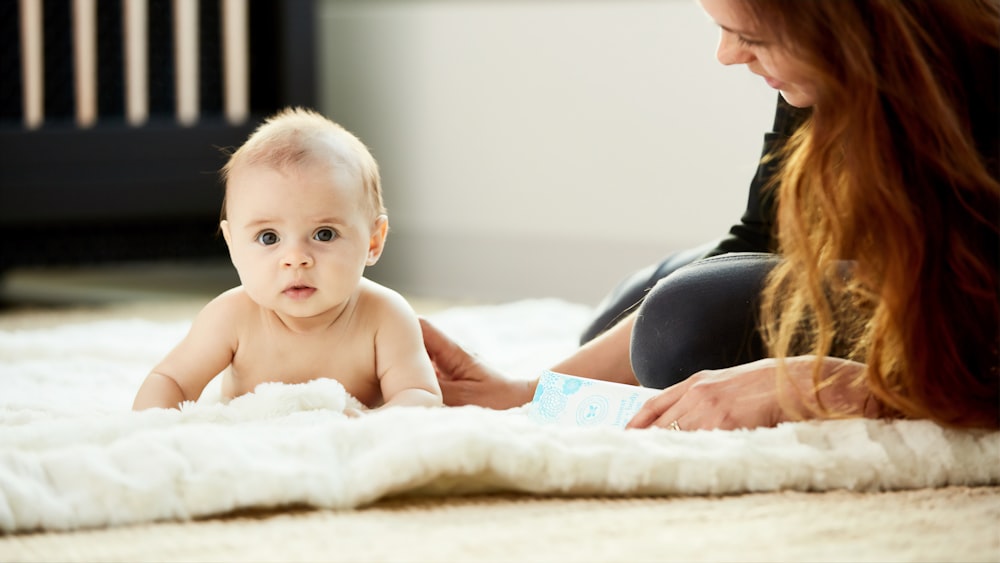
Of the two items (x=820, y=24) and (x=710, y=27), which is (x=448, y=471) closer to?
(x=820, y=24)

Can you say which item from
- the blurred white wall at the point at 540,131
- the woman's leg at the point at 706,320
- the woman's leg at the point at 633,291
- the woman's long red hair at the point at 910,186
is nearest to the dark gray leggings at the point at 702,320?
the woman's leg at the point at 706,320

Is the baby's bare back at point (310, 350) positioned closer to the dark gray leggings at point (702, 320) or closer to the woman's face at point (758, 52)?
the dark gray leggings at point (702, 320)

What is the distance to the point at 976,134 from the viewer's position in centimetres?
107

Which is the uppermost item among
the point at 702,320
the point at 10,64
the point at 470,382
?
the point at 10,64

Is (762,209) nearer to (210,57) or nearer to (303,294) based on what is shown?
(303,294)

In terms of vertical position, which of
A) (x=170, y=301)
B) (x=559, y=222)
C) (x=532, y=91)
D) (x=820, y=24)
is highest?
(x=820, y=24)

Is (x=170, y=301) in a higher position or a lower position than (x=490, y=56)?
lower

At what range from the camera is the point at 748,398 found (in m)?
1.07

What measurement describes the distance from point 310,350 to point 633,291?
48cm

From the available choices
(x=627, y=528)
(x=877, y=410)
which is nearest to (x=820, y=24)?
(x=877, y=410)

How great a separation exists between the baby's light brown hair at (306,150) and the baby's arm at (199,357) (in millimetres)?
136

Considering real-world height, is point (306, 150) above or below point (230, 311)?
above

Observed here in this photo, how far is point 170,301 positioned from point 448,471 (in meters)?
1.88

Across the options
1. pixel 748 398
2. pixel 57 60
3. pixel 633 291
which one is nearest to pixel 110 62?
pixel 57 60
